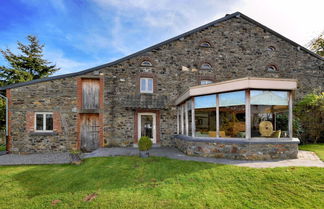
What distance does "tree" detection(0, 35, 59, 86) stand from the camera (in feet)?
60.0

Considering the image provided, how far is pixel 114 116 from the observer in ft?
30.7

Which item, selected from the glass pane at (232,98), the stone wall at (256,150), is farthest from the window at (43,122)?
the glass pane at (232,98)

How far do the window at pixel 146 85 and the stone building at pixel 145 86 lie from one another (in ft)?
0.21

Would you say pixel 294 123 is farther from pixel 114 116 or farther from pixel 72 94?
pixel 72 94

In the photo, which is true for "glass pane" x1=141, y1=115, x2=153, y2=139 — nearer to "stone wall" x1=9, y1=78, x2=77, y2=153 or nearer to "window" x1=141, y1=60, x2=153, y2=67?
"window" x1=141, y1=60, x2=153, y2=67

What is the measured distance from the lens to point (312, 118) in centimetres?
955

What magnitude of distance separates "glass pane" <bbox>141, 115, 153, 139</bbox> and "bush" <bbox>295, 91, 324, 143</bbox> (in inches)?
384

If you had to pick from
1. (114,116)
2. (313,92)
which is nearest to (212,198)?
(114,116)

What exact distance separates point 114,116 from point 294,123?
11510mm

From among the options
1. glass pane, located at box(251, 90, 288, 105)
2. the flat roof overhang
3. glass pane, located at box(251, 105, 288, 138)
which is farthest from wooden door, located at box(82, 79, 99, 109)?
glass pane, located at box(251, 105, 288, 138)

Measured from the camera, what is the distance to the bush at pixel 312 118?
9422 mm

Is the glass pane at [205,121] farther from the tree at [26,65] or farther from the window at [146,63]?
the tree at [26,65]

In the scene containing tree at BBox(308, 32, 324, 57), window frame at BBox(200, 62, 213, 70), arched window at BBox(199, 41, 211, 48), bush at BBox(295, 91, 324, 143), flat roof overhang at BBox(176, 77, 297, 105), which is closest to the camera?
flat roof overhang at BBox(176, 77, 297, 105)

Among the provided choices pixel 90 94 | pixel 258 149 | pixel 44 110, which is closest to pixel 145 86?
pixel 90 94
